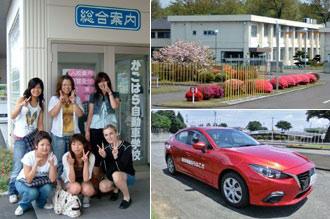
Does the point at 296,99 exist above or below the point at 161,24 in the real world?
below

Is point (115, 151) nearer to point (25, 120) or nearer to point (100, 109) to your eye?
point (100, 109)

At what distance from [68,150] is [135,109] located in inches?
60.9

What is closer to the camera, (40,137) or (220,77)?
(220,77)

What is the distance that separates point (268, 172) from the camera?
2621mm

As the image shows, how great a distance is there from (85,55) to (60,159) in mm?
1519

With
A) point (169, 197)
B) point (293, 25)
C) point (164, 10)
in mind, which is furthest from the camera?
point (169, 197)

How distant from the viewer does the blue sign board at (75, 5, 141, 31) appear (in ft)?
18.9

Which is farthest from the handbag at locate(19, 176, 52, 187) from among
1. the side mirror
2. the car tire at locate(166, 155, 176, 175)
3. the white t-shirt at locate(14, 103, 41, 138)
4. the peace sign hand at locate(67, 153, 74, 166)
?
the side mirror

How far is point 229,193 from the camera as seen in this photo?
2.78 meters

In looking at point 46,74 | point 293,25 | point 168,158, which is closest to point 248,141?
point 168,158

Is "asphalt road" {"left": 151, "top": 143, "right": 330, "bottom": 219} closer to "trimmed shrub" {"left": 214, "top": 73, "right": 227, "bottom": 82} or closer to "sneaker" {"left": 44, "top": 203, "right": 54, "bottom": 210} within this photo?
"trimmed shrub" {"left": 214, "top": 73, "right": 227, "bottom": 82}

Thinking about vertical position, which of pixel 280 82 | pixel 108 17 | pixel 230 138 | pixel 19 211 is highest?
pixel 108 17

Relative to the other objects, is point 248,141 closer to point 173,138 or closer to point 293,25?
point 173,138

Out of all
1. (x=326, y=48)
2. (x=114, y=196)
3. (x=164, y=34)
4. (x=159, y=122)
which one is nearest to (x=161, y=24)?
(x=164, y=34)
